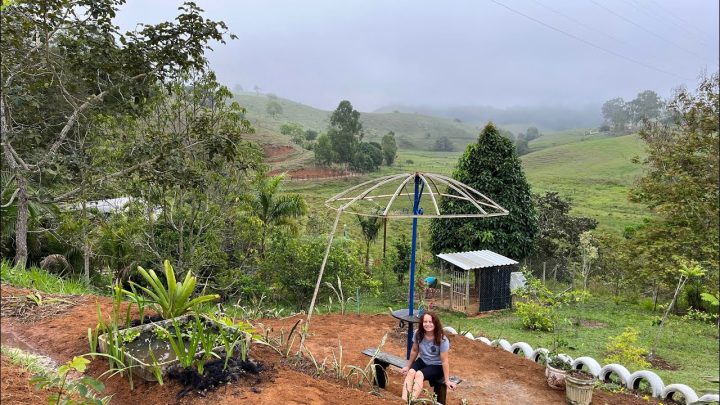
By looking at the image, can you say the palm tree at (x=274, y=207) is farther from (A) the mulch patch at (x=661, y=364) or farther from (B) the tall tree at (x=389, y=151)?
(B) the tall tree at (x=389, y=151)

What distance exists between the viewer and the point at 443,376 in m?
4.96

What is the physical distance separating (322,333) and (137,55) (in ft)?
17.9

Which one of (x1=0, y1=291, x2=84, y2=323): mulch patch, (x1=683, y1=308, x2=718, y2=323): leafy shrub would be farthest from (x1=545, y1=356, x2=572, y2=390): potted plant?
(x1=0, y1=291, x2=84, y2=323): mulch patch

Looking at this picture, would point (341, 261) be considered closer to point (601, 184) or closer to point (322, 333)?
point (322, 333)

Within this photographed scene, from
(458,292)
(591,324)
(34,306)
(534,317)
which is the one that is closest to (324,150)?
(458,292)

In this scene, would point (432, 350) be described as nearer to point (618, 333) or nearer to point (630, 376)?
point (630, 376)

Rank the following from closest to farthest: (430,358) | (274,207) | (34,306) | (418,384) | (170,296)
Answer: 1. (418,384)
2. (430,358)
3. (170,296)
4. (34,306)
5. (274,207)

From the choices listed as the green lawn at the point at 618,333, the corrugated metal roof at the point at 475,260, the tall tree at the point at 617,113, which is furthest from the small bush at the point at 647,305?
the tall tree at the point at 617,113

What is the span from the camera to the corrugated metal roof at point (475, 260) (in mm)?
13289

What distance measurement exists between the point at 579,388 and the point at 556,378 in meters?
0.49

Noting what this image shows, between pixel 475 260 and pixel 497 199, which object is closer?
pixel 475 260

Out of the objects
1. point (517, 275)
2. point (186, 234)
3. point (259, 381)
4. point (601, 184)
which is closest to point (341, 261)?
point (186, 234)

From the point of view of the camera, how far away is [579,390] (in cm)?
544

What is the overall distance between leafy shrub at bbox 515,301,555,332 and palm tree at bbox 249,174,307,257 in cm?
750
